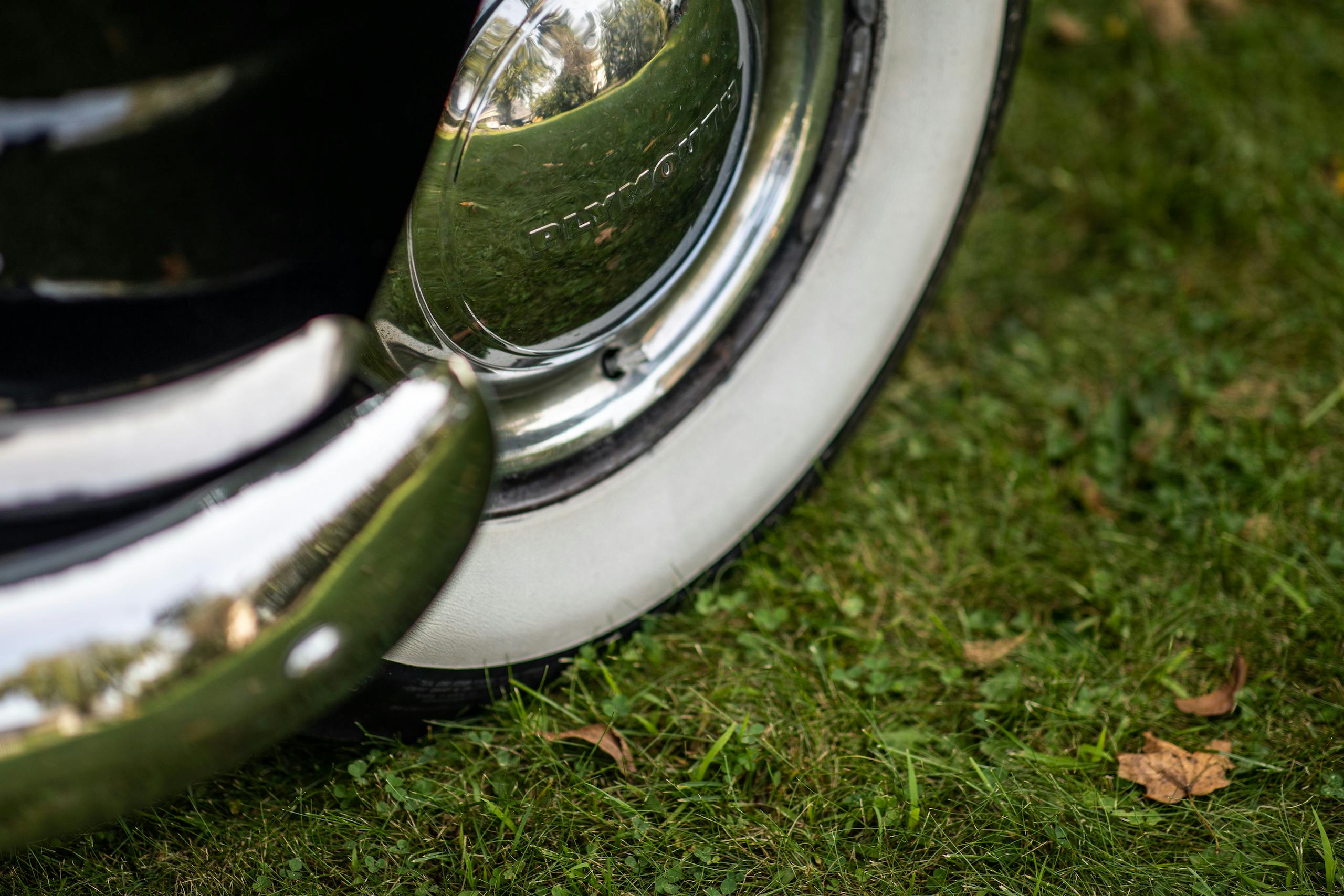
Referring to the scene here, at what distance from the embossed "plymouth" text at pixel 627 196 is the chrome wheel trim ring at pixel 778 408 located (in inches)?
12.6

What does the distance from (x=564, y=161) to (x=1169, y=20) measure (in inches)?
96.8

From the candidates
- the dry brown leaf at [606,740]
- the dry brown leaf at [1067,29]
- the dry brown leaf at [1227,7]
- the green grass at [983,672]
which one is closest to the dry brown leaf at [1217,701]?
the green grass at [983,672]

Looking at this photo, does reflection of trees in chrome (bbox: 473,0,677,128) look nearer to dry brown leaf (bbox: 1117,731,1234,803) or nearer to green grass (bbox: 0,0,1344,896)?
green grass (bbox: 0,0,1344,896)

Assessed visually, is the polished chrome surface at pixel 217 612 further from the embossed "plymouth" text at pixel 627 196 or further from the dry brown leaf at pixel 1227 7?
the dry brown leaf at pixel 1227 7

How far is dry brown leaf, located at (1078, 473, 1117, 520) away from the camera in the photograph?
1.69m

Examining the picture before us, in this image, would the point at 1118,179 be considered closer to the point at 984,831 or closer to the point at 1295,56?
the point at 1295,56

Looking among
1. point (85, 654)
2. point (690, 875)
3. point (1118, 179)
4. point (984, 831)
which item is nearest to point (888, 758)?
point (984, 831)

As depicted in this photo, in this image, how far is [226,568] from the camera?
2.39ft

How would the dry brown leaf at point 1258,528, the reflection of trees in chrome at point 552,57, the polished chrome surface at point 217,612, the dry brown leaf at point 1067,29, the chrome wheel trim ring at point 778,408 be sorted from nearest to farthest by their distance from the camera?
the polished chrome surface at point 217,612 < the reflection of trees in chrome at point 552,57 < the chrome wheel trim ring at point 778,408 < the dry brown leaf at point 1258,528 < the dry brown leaf at point 1067,29

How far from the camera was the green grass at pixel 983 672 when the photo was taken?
120 cm

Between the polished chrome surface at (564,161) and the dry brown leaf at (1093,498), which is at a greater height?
the polished chrome surface at (564,161)

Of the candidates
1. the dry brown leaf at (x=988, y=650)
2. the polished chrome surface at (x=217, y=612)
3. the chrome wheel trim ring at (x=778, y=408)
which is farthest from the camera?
the dry brown leaf at (x=988, y=650)

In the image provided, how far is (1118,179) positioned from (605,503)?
5.52 feet

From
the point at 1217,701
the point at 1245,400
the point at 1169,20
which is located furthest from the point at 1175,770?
the point at 1169,20
